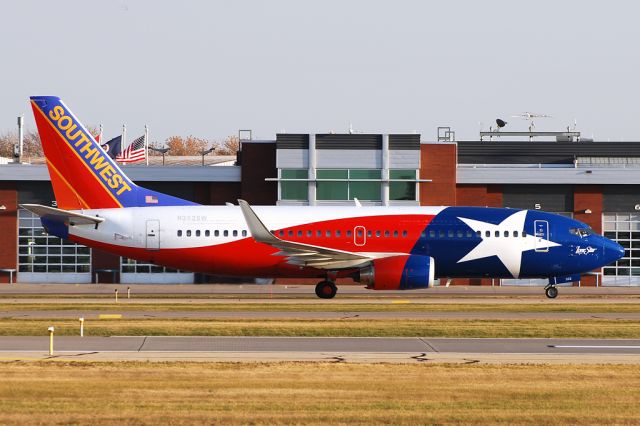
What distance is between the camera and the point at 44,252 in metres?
61.6

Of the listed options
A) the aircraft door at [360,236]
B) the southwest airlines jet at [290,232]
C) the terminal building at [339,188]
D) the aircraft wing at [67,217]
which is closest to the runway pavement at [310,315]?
the aircraft wing at [67,217]

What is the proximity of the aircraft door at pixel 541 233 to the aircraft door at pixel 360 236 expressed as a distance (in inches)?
284

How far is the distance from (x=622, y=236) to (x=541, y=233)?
19.1 metres

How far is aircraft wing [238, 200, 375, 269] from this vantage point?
42.0 metres

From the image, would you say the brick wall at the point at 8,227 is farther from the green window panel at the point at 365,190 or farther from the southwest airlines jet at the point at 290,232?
the green window panel at the point at 365,190

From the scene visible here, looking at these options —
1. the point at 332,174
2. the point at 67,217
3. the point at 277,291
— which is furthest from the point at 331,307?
the point at 332,174

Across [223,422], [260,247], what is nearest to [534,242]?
[260,247]

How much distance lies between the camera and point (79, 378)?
2008 cm

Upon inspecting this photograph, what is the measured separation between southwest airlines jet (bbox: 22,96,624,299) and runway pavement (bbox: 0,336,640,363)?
16.5 metres

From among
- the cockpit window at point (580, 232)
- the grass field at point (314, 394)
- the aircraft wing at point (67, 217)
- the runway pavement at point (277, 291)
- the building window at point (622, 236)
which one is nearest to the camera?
the grass field at point (314, 394)

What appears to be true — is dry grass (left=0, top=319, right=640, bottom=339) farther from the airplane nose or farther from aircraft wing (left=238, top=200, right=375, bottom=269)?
the airplane nose

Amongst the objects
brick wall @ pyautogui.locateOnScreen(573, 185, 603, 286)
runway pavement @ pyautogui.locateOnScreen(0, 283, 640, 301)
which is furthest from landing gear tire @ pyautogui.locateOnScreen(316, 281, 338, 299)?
brick wall @ pyautogui.locateOnScreen(573, 185, 603, 286)

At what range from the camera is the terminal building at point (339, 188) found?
60.0 m

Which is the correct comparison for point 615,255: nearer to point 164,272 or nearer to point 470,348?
point 470,348
